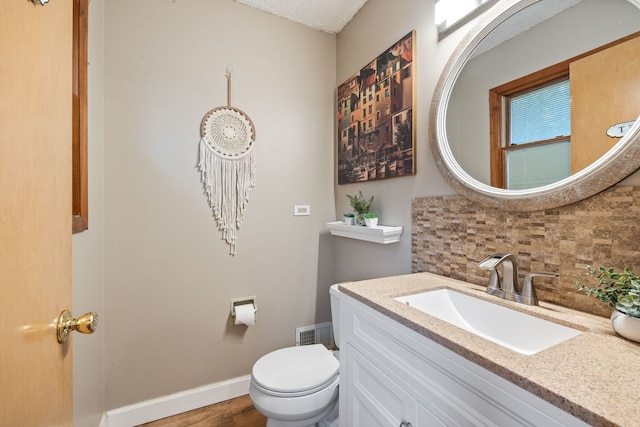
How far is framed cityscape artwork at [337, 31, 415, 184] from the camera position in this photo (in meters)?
1.42

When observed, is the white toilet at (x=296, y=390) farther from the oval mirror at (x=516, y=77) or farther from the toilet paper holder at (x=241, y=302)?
the oval mirror at (x=516, y=77)

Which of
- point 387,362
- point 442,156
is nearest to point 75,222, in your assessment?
point 387,362

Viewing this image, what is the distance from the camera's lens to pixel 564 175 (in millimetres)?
847

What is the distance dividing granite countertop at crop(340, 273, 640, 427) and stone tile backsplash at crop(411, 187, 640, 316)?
111mm

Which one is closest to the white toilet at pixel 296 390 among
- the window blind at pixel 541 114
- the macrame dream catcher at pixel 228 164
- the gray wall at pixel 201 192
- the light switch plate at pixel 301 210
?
the gray wall at pixel 201 192

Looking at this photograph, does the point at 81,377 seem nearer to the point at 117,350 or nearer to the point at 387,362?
the point at 117,350

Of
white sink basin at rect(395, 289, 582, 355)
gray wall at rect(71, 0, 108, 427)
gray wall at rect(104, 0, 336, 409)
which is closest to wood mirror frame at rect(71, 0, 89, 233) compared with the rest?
gray wall at rect(71, 0, 108, 427)

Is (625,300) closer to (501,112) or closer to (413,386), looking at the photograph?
(413,386)

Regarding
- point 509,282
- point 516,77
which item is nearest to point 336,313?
point 509,282

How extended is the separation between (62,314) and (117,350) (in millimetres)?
1220

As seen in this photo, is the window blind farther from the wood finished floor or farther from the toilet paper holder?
the wood finished floor

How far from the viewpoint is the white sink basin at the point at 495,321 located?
2.53 ft

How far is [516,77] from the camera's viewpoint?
984mm

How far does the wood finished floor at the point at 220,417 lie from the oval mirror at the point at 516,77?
167cm
